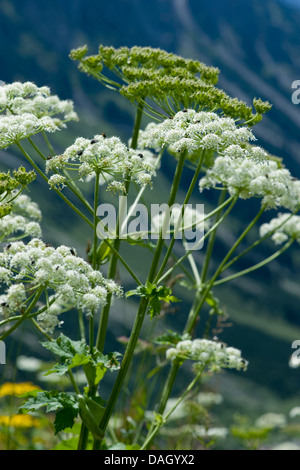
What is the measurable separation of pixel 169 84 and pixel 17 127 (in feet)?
3.98

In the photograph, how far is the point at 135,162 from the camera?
13.9ft

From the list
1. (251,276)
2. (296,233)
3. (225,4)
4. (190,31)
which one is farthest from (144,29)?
(296,233)

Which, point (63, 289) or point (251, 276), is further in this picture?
point (251, 276)

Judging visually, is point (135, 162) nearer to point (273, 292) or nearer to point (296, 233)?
point (296, 233)

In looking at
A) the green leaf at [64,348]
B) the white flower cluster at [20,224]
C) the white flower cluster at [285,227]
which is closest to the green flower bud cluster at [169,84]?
the white flower cluster at [20,224]

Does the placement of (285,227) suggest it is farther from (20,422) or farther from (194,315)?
(20,422)

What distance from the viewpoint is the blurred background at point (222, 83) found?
1734 inches

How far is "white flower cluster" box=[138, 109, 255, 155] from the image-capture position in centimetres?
398

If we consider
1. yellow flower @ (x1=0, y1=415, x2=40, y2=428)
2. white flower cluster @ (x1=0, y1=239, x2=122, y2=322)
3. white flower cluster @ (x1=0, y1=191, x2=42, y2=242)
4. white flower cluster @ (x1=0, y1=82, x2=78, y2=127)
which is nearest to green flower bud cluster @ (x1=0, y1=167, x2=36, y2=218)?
white flower cluster @ (x1=0, y1=239, x2=122, y2=322)

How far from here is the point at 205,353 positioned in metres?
5.09

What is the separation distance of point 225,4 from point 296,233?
169167mm

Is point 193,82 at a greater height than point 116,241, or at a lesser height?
greater

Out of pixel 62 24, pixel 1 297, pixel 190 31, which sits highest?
pixel 190 31

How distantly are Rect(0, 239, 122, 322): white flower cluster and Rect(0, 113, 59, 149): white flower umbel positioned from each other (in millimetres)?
822
